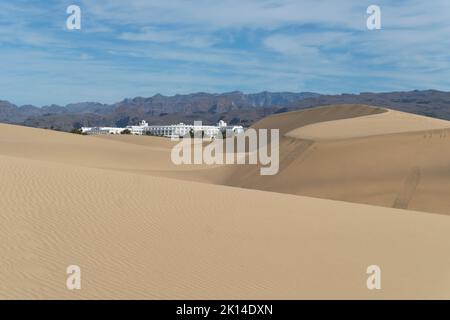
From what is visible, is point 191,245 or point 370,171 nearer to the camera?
point 191,245

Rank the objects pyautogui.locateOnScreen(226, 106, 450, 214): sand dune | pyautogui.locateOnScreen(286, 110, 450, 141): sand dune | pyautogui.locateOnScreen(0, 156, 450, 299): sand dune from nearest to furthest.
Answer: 1. pyautogui.locateOnScreen(0, 156, 450, 299): sand dune
2. pyautogui.locateOnScreen(226, 106, 450, 214): sand dune
3. pyautogui.locateOnScreen(286, 110, 450, 141): sand dune

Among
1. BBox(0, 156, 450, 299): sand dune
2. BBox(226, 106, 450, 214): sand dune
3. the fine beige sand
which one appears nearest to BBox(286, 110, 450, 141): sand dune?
BBox(226, 106, 450, 214): sand dune

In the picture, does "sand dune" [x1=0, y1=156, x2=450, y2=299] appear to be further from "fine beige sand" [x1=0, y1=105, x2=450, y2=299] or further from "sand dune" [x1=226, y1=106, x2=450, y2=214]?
"sand dune" [x1=226, y1=106, x2=450, y2=214]

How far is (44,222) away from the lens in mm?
7914

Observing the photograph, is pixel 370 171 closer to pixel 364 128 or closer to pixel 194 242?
pixel 364 128

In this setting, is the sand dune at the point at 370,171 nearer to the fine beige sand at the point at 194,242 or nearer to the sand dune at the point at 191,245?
the fine beige sand at the point at 194,242

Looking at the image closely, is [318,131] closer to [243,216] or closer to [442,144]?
[442,144]

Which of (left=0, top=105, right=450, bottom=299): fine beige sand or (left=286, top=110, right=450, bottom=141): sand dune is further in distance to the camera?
(left=286, top=110, right=450, bottom=141): sand dune

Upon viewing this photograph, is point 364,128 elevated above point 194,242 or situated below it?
above

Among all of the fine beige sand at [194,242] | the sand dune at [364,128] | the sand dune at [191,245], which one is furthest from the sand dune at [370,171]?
the sand dune at [191,245]

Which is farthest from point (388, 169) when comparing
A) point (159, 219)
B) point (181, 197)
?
point (159, 219)

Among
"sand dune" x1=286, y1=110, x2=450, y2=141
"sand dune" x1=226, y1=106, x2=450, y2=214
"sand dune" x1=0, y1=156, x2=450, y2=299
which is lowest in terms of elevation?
"sand dune" x1=0, y1=156, x2=450, y2=299

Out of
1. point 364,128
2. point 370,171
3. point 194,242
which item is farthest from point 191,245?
point 364,128

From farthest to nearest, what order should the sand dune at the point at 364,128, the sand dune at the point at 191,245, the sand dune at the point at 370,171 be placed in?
the sand dune at the point at 364,128, the sand dune at the point at 370,171, the sand dune at the point at 191,245
